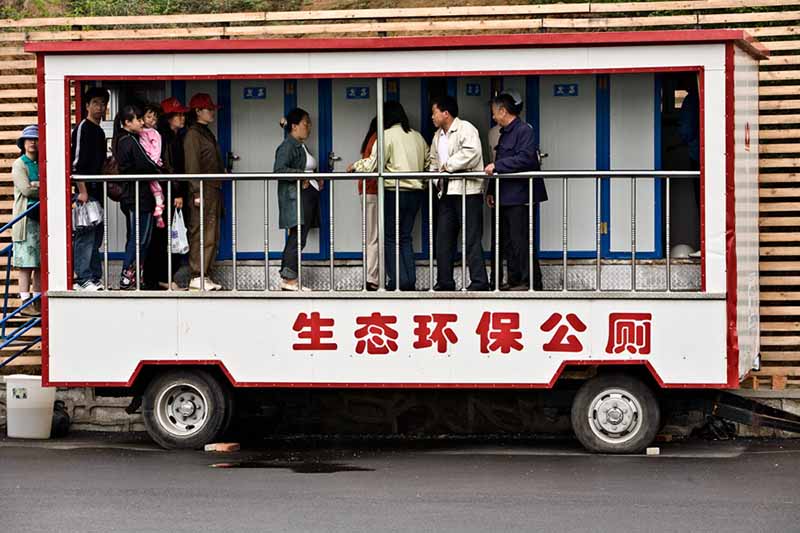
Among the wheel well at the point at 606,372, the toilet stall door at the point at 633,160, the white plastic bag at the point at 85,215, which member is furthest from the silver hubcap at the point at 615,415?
the white plastic bag at the point at 85,215

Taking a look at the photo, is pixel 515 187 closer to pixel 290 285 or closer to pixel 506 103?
pixel 506 103

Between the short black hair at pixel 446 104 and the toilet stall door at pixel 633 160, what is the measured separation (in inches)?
59.9

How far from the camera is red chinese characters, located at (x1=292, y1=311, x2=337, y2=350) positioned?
13148 millimetres

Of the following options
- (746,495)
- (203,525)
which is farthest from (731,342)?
(203,525)

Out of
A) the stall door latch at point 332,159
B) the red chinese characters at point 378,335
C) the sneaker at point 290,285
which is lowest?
the red chinese characters at point 378,335

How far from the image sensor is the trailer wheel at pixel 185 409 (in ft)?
44.1

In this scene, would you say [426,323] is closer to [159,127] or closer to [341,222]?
[341,222]

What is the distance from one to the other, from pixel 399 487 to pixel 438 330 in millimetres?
2125

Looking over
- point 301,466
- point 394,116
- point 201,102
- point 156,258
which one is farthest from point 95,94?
point 301,466

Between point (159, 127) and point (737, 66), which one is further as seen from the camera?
point (159, 127)

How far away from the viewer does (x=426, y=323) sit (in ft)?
42.8

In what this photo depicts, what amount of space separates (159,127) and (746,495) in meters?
6.32

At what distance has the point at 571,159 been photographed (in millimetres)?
14180

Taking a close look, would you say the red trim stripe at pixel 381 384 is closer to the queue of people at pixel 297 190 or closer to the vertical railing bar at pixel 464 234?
the queue of people at pixel 297 190
